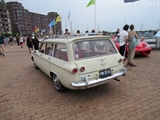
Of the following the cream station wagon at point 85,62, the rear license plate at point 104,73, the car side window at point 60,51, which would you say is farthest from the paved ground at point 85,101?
the car side window at point 60,51

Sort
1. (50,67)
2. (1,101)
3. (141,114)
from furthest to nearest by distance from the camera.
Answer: (50,67), (1,101), (141,114)

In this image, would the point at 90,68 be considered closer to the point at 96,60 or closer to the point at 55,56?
the point at 96,60

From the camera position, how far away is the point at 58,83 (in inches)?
141

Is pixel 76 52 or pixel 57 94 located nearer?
pixel 76 52

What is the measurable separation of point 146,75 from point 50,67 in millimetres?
3544

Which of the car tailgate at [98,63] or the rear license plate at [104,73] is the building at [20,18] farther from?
the rear license plate at [104,73]

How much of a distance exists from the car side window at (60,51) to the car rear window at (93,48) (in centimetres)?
31

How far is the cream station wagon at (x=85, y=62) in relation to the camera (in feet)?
9.40

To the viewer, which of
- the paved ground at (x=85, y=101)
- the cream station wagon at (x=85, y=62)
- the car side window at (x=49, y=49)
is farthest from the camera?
the car side window at (x=49, y=49)

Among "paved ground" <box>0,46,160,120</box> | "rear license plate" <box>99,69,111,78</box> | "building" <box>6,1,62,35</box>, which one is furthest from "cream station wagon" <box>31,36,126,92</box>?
"building" <box>6,1,62,35</box>

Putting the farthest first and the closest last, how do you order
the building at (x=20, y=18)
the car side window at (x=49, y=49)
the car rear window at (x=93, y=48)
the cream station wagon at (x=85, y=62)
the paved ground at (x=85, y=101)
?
the building at (x=20, y=18) → the car side window at (x=49, y=49) → the car rear window at (x=93, y=48) → the cream station wagon at (x=85, y=62) → the paved ground at (x=85, y=101)

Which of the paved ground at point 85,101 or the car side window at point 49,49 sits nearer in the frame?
the paved ground at point 85,101

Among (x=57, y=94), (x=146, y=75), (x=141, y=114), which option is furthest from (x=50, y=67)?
(x=146, y=75)

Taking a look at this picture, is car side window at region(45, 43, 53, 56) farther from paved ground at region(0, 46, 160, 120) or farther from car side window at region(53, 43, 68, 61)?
paved ground at region(0, 46, 160, 120)
